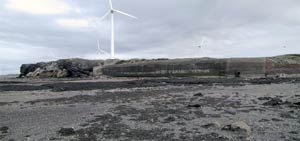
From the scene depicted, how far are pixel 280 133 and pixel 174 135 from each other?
3208 mm

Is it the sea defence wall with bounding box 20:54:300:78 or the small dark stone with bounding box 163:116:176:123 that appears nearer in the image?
the small dark stone with bounding box 163:116:176:123

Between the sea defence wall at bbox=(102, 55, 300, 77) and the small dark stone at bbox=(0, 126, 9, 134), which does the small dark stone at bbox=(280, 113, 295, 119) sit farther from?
the sea defence wall at bbox=(102, 55, 300, 77)

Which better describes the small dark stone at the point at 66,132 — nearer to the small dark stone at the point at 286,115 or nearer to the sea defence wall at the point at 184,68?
the small dark stone at the point at 286,115

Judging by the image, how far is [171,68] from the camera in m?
64.4

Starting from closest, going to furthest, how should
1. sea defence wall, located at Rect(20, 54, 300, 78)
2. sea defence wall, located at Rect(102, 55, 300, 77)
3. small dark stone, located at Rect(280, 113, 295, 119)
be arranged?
small dark stone, located at Rect(280, 113, 295, 119) → sea defence wall, located at Rect(102, 55, 300, 77) → sea defence wall, located at Rect(20, 54, 300, 78)

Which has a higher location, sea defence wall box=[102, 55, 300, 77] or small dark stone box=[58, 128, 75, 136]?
sea defence wall box=[102, 55, 300, 77]

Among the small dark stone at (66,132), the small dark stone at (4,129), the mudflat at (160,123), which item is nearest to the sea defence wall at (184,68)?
the mudflat at (160,123)

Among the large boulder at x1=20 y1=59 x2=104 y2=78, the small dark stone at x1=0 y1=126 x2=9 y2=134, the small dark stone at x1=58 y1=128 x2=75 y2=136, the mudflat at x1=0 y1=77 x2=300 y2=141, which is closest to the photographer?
the mudflat at x1=0 y1=77 x2=300 y2=141

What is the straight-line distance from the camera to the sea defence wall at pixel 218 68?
170ft

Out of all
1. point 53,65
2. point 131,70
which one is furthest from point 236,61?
point 53,65

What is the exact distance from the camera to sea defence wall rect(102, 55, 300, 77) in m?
51.9

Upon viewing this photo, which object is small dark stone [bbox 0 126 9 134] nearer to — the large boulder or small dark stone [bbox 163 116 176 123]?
small dark stone [bbox 163 116 176 123]

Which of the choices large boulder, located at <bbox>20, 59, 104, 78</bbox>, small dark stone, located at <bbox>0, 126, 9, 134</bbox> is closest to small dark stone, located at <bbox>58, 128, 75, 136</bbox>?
small dark stone, located at <bbox>0, 126, 9, 134</bbox>

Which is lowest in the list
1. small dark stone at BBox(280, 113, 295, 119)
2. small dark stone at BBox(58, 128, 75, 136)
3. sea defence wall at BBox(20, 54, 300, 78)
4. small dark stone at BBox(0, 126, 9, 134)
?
small dark stone at BBox(0, 126, 9, 134)
